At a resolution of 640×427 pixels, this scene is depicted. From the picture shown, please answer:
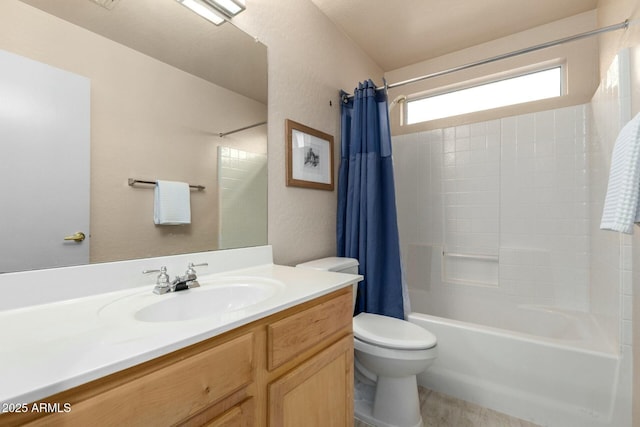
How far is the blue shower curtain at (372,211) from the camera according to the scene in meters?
1.80

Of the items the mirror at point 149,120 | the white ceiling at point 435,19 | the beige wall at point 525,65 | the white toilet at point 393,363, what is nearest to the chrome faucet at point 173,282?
the mirror at point 149,120

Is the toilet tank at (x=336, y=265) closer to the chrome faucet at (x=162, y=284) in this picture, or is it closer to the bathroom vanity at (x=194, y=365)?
the bathroom vanity at (x=194, y=365)

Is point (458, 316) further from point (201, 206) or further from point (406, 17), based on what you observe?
point (406, 17)

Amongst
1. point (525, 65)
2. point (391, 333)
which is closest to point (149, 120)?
point (391, 333)

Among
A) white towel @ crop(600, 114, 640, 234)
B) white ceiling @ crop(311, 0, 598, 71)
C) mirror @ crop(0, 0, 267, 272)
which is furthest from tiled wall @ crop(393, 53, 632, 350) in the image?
mirror @ crop(0, 0, 267, 272)

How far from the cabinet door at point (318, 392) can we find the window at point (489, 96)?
90.0 inches

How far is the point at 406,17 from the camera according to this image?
2.01m

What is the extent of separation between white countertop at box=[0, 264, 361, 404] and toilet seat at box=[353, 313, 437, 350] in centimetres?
65

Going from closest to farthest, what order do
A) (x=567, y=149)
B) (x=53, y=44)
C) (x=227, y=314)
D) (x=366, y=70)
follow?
(x=227, y=314) → (x=53, y=44) → (x=567, y=149) → (x=366, y=70)

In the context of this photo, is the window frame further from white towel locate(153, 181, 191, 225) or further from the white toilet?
white towel locate(153, 181, 191, 225)

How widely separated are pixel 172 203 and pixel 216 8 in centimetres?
87

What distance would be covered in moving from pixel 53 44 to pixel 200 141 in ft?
1.65

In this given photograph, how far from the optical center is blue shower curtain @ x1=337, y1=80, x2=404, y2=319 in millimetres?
1803

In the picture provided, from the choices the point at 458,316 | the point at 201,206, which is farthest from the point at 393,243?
the point at 201,206
